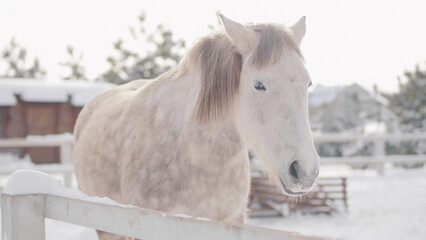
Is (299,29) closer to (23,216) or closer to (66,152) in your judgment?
(23,216)

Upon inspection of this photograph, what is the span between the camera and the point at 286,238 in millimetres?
1071

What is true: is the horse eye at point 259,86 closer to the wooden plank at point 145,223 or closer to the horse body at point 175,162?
the horse body at point 175,162

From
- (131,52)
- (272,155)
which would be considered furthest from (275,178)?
(131,52)

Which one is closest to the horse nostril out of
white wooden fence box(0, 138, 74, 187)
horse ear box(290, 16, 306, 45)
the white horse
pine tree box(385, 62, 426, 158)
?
the white horse

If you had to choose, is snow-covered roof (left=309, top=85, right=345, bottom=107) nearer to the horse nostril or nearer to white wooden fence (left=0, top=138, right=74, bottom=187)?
white wooden fence (left=0, top=138, right=74, bottom=187)

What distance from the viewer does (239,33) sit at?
87.0 inches

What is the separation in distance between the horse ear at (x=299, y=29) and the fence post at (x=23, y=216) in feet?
5.62

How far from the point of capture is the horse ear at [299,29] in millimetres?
2527

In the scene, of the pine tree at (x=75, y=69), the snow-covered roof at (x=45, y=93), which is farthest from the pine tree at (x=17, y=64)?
the snow-covered roof at (x=45, y=93)

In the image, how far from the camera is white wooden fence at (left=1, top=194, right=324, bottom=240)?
3.96 feet

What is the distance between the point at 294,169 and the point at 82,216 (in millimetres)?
983

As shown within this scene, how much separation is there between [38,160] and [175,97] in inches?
569

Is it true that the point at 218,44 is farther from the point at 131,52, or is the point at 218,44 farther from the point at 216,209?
the point at 131,52

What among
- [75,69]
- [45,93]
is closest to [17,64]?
[75,69]
